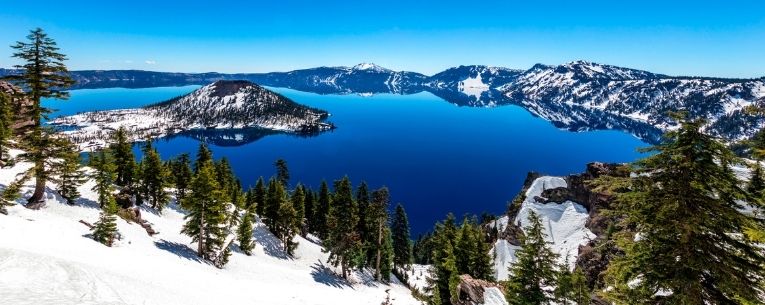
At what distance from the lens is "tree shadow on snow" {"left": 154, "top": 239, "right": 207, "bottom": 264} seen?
3769 centimetres

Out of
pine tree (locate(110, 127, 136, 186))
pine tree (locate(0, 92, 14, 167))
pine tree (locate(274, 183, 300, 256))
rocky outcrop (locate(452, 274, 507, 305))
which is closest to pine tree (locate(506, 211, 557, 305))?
rocky outcrop (locate(452, 274, 507, 305))

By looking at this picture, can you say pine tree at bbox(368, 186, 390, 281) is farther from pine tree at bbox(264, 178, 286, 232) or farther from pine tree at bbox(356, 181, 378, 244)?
pine tree at bbox(264, 178, 286, 232)

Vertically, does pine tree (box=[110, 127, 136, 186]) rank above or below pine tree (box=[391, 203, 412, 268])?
above

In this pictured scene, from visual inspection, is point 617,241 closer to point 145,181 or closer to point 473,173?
point 145,181

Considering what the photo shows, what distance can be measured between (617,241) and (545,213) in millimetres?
70797

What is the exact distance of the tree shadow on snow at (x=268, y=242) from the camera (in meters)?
58.1

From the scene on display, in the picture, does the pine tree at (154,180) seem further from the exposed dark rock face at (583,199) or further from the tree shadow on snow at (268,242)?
the exposed dark rock face at (583,199)

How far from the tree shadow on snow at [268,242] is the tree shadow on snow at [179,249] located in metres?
16.3

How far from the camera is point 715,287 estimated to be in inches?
479

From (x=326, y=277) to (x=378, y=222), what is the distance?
35.0 ft


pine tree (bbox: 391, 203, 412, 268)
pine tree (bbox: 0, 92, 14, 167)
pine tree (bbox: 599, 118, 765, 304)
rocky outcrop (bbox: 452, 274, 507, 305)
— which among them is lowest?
pine tree (bbox: 391, 203, 412, 268)

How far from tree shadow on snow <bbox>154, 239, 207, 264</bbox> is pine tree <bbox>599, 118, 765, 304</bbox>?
120 feet

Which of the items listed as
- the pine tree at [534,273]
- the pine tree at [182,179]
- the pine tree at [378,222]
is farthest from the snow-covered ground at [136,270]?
the pine tree at [534,273]

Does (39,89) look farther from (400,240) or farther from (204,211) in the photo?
(400,240)
